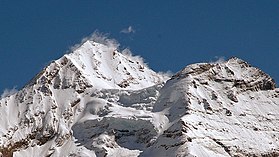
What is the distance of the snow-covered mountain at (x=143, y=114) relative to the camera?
128 metres

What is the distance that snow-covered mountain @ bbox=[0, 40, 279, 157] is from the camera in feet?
422

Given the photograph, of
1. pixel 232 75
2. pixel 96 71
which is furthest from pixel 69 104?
pixel 232 75

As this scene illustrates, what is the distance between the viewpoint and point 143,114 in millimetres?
136750

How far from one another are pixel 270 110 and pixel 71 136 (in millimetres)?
34797

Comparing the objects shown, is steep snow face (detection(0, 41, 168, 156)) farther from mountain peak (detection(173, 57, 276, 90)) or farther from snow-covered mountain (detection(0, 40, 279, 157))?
mountain peak (detection(173, 57, 276, 90))

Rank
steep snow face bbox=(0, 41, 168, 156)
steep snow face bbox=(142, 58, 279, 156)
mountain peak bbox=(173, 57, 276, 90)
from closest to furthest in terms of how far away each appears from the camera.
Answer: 1. steep snow face bbox=(142, 58, 279, 156)
2. steep snow face bbox=(0, 41, 168, 156)
3. mountain peak bbox=(173, 57, 276, 90)

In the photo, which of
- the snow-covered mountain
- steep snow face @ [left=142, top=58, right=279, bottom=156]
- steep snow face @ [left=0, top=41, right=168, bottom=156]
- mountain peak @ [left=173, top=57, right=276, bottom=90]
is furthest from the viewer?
mountain peak @ [left=173, top=57, right=276, bottom=90]

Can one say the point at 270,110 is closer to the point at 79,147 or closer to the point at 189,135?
the point at 189,135

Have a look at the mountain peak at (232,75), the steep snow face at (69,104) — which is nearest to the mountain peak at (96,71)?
the steep snow face at (69,104)

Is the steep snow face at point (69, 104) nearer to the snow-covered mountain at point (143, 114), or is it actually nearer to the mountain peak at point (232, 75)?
the snow-covered mountain at point (143, 114)

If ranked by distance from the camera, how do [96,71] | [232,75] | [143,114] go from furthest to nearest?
1. [96,71]
2. [232,75]
3. [143,114]

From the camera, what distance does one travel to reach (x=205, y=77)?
146 m

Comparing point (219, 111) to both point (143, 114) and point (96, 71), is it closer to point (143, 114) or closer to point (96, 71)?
point (143, 114)

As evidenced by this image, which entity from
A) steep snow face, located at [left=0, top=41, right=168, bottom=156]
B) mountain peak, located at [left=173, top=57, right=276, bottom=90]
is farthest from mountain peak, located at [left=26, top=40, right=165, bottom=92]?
mountain peak, located at [left=173, top=57, right=276, bottom=90]
